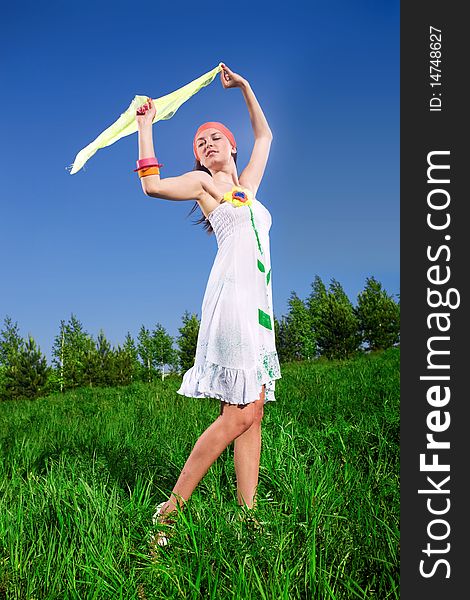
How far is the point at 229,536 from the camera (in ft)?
7.86

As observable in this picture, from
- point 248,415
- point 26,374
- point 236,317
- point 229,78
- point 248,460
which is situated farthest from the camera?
point 26,374

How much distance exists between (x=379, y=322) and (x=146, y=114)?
70.2 ft

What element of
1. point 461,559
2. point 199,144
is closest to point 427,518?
point 461,559

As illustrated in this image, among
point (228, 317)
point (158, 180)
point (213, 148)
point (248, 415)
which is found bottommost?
point (248, 415)

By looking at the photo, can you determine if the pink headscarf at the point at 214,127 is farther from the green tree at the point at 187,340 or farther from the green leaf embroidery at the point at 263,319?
the green tree at the point at 187,340

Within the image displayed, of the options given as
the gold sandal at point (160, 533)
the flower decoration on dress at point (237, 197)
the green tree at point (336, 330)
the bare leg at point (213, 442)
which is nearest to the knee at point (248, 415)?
the bare leg at point (213, 442)

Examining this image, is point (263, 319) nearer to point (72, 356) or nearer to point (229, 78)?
point (229, 78)

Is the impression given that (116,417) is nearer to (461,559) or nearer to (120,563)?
(120,563)

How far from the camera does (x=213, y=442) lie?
2639 millimetres

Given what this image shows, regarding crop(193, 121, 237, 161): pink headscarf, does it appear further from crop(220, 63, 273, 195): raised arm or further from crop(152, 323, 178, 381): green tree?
crop(152, 323, 178, 381): green tree

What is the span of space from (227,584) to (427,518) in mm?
779

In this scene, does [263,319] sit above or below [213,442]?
above

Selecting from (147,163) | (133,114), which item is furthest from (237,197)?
(133,114)

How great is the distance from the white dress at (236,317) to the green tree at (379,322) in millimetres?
20896
